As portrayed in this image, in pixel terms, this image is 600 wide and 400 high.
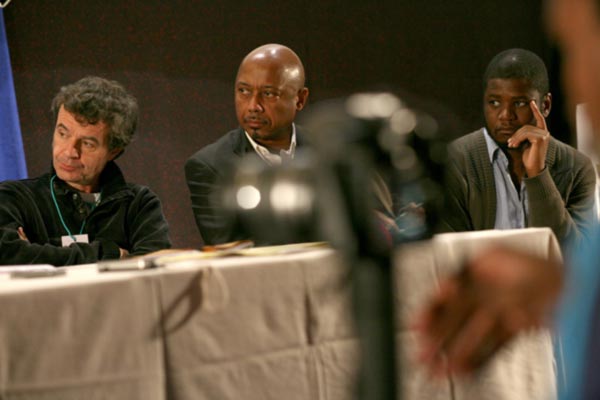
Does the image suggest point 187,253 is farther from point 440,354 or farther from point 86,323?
point 440,354

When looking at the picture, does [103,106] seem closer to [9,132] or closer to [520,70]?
[9,132]

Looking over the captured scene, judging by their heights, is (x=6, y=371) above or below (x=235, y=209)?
below

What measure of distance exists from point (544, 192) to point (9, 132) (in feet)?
7.32

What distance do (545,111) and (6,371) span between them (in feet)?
7.79

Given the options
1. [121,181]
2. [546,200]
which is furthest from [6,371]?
[546,200]

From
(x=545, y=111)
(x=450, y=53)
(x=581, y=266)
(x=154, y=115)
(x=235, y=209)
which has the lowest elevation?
(x=581, y=266)

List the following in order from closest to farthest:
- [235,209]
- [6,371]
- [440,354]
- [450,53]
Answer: [440,354] → [235,209] → [6,371] → [450,53]

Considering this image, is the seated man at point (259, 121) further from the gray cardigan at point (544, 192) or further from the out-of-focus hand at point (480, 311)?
the out-of-focus hand at point (480, 311)

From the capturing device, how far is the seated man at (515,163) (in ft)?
8.82

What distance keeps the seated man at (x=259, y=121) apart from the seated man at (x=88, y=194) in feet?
0.69

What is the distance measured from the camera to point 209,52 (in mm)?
4074

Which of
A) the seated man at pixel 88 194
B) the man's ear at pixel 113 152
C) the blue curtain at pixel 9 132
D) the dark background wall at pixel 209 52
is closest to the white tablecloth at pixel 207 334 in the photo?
the seated man at pixel 88 194

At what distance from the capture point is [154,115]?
12.9 ft

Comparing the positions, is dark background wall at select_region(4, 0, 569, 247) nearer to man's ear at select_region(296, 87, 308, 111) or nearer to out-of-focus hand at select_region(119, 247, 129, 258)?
man's ear at select_region(296, 87, 308, 111)
